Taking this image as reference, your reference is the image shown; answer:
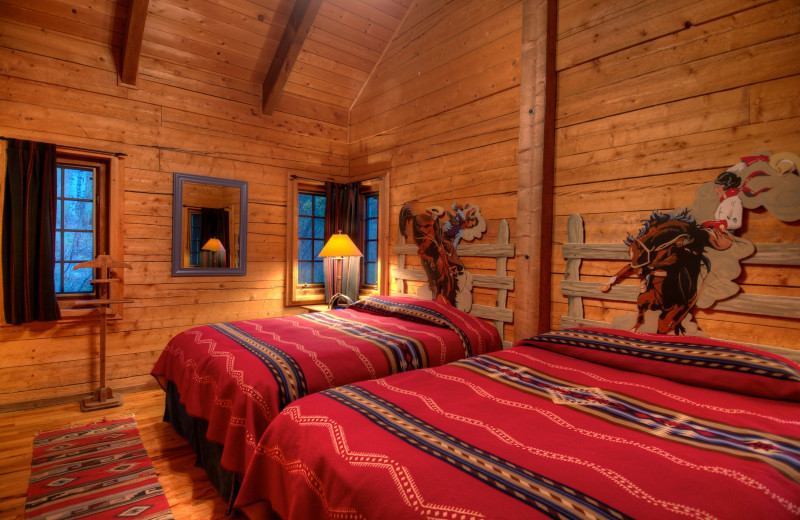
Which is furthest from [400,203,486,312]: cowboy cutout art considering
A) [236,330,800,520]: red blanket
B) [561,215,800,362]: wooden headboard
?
[236,330,800,520]: red blanket

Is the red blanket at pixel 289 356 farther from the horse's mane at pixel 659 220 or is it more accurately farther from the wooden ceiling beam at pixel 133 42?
the wooden ceiling beam at pixel 133 42

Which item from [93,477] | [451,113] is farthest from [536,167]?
[93,477]

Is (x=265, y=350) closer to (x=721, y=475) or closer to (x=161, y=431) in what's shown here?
(x=161, y=431)

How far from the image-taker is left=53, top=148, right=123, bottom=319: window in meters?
3.28

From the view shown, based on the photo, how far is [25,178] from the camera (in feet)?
9.94

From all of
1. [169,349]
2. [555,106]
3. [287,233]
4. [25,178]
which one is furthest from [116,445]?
[555,106]

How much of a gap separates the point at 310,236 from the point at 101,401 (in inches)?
91.1

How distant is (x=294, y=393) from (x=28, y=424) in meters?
2.36

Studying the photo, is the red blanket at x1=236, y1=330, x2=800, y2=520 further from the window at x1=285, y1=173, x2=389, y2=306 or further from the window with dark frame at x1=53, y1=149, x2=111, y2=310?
the window with dark frame at x1=53, y1=149, x2=111, y2=310

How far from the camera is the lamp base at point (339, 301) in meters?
3.94

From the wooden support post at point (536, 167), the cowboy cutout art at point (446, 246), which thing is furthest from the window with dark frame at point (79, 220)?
the wooden support post at point (536, 167)

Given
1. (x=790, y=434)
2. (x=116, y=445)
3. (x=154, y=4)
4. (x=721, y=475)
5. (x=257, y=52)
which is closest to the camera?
(x=721, y=475)

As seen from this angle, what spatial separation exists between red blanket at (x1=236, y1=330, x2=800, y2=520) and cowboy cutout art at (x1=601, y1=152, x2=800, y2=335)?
0.43 metres

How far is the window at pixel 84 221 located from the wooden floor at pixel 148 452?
76 cm
